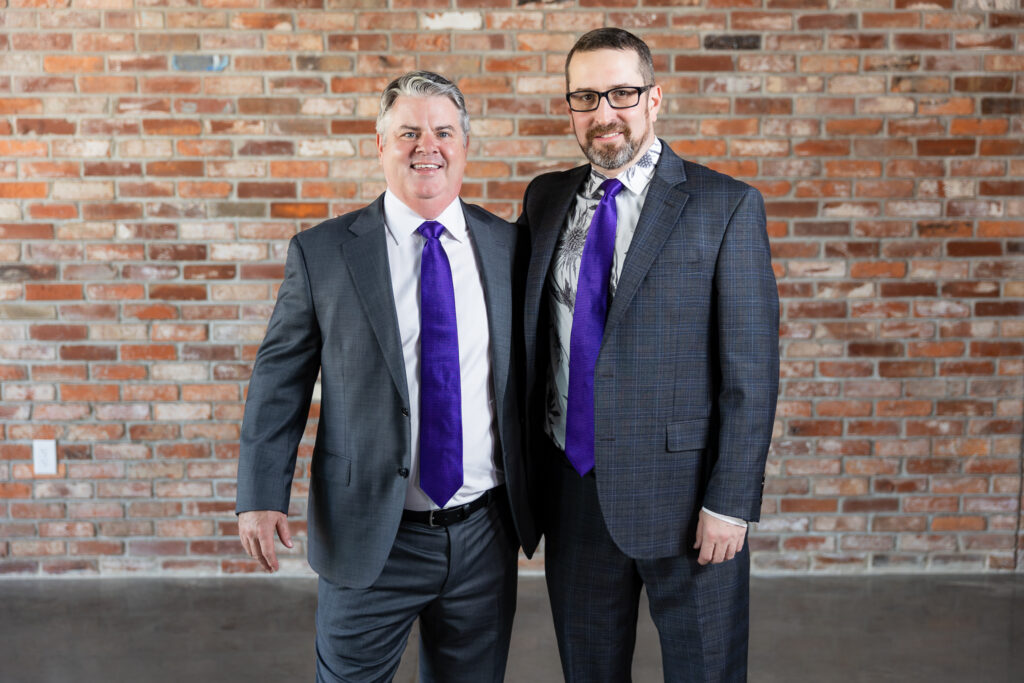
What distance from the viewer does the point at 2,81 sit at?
9.88ft

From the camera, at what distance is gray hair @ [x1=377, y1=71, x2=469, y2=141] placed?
5.38ft

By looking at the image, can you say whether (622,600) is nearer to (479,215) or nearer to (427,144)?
(479,215)

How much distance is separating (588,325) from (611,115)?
1.43ft

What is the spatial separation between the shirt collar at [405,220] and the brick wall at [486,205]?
1392 millimetres

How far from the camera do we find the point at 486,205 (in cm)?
310

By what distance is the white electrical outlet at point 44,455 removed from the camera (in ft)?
10.3

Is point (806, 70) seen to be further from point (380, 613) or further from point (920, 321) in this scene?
point (380, 613)

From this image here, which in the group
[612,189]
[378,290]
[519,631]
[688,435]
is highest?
[612,189]

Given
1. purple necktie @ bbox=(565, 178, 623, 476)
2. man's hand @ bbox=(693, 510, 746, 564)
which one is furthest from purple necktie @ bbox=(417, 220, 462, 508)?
man's hand @ bbox=(693, 510, 746, 564)

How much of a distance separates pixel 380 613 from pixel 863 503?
2.26 metres

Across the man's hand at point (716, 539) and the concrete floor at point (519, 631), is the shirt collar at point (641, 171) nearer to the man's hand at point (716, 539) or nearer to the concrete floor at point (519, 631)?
the man's hand at point (716, 539)

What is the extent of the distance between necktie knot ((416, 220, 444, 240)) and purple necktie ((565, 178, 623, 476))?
0.31 metres

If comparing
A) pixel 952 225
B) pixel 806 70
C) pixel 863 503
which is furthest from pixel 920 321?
pixel 806 70

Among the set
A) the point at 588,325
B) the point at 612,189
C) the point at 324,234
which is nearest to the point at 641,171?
the point at 612,189
